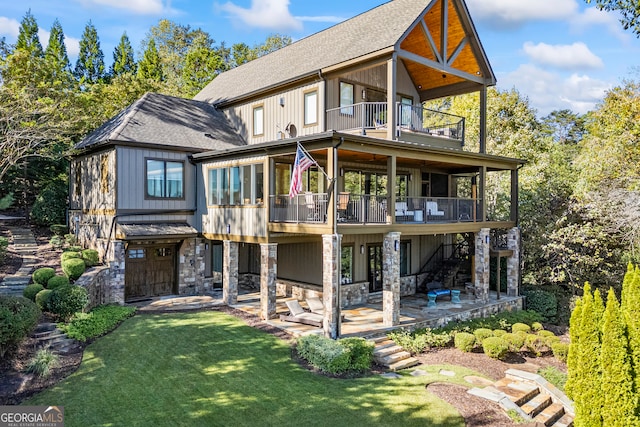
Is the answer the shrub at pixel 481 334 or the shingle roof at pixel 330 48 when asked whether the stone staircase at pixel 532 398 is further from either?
the shingle roof at pixel 330 48

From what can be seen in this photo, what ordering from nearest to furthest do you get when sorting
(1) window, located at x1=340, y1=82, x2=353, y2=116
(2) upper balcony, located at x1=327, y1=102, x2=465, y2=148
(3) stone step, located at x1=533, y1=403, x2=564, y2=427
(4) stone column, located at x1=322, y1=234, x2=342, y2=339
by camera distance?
(3) stone step, located at x1=533, y1=403, x2=564, y2=427
(4) stone column, located at x1=322, y1=234, x2=342, y2=339
(2) upper balcony, located at x1=327, y1=102, x2=465, y2=148
(1) window, located at x1=340, y1=82, x2=353, y2=116

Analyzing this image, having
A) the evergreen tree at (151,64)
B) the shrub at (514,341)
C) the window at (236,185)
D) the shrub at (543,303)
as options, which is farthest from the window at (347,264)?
the evergreen tree at (151,64)

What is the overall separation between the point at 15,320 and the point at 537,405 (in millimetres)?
12398

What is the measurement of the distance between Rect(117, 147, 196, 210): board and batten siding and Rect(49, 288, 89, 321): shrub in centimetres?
456

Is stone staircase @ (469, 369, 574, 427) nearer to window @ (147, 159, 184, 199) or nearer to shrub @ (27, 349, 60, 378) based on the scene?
shrub @ (27, 349, 60, 378)

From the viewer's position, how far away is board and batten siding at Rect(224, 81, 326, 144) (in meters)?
17.0

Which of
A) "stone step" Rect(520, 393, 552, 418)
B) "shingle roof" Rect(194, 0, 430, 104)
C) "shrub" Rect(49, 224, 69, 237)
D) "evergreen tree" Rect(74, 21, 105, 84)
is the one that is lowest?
"stone step" Rect(520, 393, 552, 418)

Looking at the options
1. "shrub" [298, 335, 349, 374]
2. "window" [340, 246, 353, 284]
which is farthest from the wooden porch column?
"shrub" [298, 335, 349, 374]

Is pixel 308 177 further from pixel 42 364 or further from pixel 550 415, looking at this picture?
pixel 550 415

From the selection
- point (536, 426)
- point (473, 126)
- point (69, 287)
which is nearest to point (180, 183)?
point (69, 287)

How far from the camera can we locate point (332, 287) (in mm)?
12500

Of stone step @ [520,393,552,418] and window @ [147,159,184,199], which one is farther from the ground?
window @ [147,159,184,199]

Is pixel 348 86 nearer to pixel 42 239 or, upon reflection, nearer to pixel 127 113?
pixel 127 113

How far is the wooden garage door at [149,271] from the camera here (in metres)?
17.0
